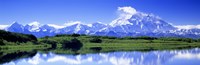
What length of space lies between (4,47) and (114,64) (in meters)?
62.9

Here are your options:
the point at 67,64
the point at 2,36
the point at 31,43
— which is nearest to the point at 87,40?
the point at 31,43

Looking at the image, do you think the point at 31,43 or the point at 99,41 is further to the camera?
the point at 99,41

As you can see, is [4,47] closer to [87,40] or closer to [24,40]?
[24,40]

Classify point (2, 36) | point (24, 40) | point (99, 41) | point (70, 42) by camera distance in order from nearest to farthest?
point (2, 36) < point (24, 40) < point (70, 42) < point (99, 41)

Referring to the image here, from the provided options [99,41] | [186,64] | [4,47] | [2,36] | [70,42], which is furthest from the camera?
[99,41]

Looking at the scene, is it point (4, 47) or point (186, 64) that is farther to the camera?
point (4, 47)

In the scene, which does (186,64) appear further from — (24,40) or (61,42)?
(61,42)

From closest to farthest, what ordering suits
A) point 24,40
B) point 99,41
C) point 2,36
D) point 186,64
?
point 186,64
point 2,36
point 24,40
point 99,41

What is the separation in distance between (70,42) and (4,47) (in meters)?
53.6

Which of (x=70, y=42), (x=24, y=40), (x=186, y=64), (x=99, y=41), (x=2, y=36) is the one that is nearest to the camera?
(x=186, y=64)

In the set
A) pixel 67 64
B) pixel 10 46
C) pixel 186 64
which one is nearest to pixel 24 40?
pixel 10 46

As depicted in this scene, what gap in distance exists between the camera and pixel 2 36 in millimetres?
140375

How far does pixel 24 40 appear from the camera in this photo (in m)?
150

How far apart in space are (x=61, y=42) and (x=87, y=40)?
19.2 meters
